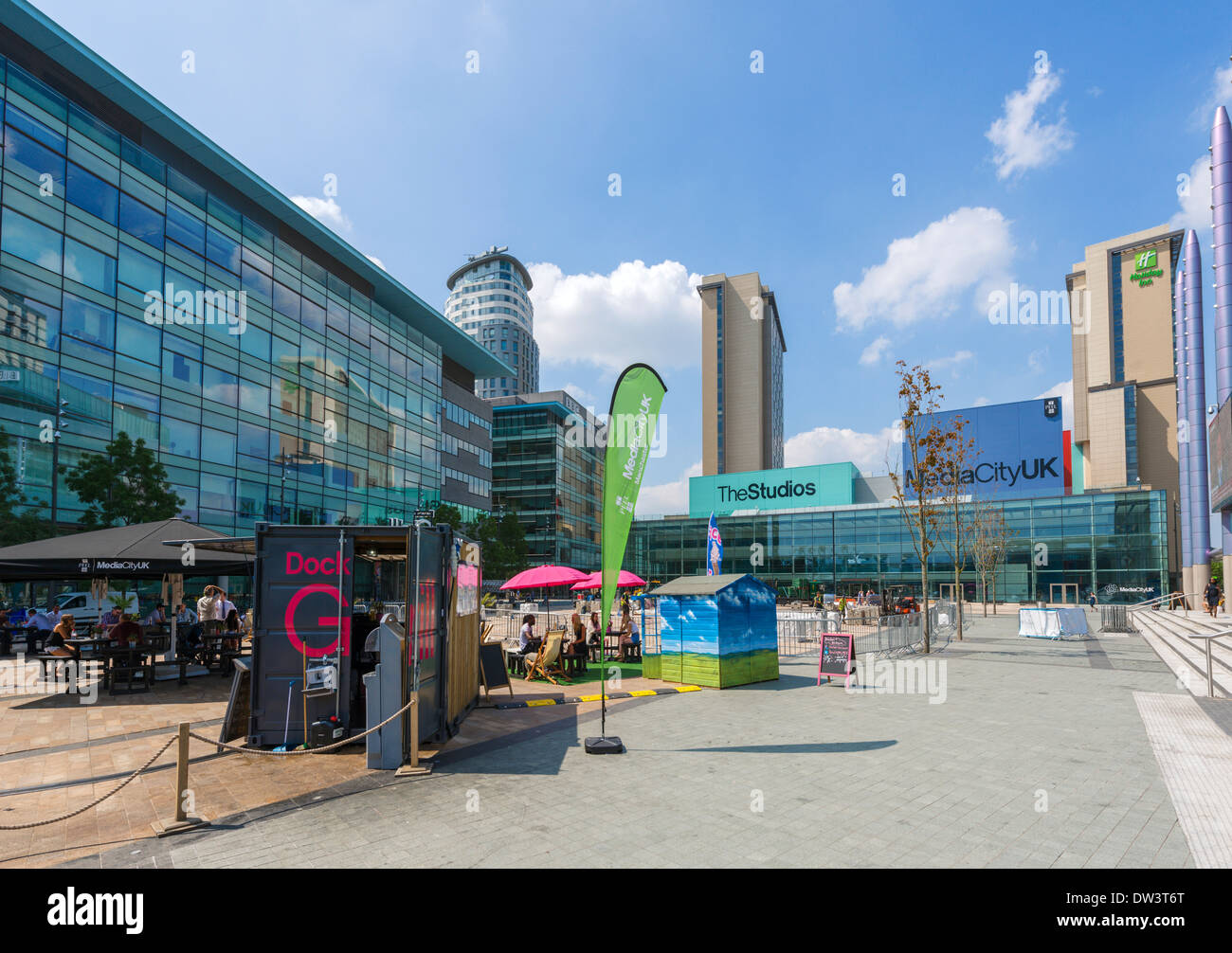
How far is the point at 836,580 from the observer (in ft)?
238

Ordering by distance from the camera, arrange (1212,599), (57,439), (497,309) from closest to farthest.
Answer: (57,439) < (1212,599) < (497,309)

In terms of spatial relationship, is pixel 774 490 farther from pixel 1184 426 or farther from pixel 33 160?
pixel 33 160

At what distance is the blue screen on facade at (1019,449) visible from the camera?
7594 cm

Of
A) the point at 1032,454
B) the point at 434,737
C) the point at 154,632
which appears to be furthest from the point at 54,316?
the point at 1032,454

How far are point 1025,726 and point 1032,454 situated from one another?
7901cm

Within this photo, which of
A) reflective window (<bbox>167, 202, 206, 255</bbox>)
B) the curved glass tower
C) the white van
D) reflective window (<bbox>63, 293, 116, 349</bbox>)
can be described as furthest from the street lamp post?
the curved glass tower

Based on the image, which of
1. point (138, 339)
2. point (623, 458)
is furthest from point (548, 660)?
point (138, 339)

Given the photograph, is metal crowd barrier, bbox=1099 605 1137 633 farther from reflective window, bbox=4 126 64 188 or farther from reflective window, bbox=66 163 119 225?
reflective window, bbox=4 126 64 188

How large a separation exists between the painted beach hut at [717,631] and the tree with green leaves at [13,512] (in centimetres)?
2450

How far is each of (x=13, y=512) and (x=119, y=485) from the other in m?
3.30

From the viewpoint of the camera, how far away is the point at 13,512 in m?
24.7

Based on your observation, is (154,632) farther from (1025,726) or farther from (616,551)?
(1025,726)

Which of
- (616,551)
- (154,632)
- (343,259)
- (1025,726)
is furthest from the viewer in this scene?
(343,259)

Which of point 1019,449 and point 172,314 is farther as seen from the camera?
point 1019,449
